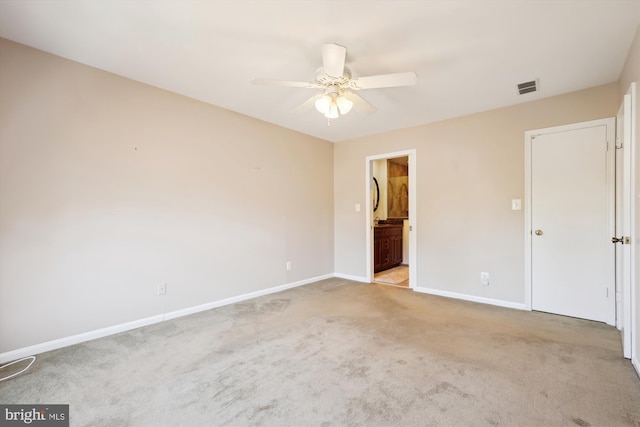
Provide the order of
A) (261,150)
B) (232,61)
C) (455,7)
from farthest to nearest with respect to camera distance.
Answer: (261,150)
(232,61)
(455,7)

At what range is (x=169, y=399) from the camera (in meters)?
1.72

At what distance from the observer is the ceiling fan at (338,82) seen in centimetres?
196

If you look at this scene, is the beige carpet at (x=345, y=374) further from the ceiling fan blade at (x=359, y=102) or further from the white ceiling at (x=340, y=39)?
the white ceiling at (x=340, y=39)

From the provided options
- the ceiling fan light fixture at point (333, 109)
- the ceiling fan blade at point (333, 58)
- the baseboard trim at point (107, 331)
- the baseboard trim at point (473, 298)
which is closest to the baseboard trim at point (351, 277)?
the baseboard trim at point (473, 298)

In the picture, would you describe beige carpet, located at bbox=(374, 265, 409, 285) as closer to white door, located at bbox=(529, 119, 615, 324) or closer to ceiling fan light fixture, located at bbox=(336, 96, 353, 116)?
white door, located at bbox=(529, 119, 615, 324)

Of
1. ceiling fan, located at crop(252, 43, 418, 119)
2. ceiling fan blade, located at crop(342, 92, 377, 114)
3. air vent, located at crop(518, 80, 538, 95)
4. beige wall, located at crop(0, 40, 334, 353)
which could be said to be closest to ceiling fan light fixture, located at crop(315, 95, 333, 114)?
ceiling fan, located at crop(252, 43, 418, 119)

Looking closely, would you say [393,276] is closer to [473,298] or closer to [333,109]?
[473,298]

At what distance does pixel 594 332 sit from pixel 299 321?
282 cm

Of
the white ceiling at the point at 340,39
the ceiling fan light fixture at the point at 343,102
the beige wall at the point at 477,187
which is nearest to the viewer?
the white ceiling at the point at 340,39

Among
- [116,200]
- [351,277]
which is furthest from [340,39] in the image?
[351,277]

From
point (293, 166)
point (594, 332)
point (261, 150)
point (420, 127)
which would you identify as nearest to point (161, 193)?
point (261, 150)

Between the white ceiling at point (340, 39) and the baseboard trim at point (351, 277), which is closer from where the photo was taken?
the white ceiling at point (340, 39)

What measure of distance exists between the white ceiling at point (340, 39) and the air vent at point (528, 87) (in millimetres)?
67

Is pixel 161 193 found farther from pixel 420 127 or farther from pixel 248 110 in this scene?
pixel 420 127
